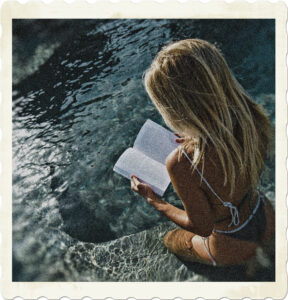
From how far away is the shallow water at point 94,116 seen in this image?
2.37 metres

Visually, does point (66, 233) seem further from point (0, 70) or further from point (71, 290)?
→ point (0, 70)

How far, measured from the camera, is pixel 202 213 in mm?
1630

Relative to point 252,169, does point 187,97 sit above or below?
above

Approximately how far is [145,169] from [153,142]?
0.16 metres

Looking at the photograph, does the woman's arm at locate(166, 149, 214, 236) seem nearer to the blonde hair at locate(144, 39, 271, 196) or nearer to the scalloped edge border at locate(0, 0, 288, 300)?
the blonde hair at locate(144, 39, 271, 196)

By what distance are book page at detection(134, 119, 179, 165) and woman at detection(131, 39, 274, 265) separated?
36 cm

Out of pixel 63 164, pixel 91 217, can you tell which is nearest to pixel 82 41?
pixel 63 164

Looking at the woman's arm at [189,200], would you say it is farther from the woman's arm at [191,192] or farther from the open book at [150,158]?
the open book at [150,158]

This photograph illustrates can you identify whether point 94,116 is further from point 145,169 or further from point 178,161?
point 178,161

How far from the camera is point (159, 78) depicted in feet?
4.66

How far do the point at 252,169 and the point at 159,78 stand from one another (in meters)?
0.58

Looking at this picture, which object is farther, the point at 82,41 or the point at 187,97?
the point at 82,41

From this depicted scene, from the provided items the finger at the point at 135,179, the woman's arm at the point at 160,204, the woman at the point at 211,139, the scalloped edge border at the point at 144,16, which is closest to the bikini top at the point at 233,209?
the woman at the point at 211,139

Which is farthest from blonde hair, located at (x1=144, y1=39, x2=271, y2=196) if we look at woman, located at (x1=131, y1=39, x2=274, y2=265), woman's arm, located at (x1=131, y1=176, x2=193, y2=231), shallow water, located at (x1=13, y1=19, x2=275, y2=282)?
shallow water, located at (x1=13, y1=19, x2=275, y2=282)
